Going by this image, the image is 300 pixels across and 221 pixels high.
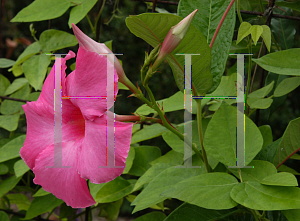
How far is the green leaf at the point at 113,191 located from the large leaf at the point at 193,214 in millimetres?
199

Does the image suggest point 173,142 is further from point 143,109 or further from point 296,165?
point 296,165

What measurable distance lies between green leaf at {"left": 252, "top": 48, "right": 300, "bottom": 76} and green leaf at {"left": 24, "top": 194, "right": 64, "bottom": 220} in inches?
24.8

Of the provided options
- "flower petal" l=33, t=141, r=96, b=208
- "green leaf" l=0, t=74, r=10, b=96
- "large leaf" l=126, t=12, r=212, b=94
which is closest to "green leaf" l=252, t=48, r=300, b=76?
"large leaf" l=126, t=12, r=212, b=94

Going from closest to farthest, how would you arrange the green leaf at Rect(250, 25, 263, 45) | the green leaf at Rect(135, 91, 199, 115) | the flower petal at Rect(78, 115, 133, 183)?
the flower petal at Rect(78, 115, 133, 183) < the green leaf at Rect(250, 25, 263, 45) < the green leaf at Rect(135, 91, 199, 115)

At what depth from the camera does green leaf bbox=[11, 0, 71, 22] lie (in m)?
0.69

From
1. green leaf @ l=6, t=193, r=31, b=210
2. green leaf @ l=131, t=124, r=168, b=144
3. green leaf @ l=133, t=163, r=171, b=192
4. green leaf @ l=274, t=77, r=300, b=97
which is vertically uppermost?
green leaf @ l=274, t=77, r=300, b=97

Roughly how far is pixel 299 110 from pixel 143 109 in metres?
2.08

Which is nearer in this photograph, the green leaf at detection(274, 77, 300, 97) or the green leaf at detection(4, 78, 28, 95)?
the green leaf at detection(274, 77, 300, 97)

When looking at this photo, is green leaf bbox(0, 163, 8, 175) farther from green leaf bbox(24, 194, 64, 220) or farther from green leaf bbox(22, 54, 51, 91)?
green leaf bbox(22, 54, 51, 91)

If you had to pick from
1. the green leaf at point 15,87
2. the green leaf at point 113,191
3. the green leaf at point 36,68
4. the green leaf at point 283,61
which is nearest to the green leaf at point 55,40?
the green leaf at point 36,68

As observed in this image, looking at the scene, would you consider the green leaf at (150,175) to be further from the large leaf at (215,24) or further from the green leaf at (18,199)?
the green leaf at (18,199)

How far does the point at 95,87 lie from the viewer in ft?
1.24

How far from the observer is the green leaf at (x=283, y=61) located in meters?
0.47

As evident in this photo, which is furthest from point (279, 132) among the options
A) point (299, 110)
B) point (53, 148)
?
point (53, 148)
